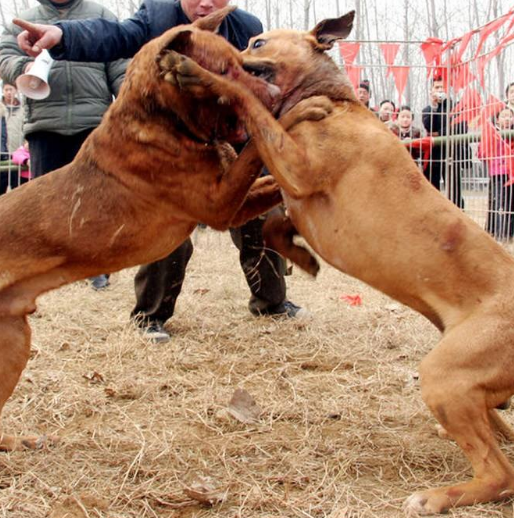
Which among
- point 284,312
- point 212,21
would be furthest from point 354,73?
point 212,21

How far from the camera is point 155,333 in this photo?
210 inches

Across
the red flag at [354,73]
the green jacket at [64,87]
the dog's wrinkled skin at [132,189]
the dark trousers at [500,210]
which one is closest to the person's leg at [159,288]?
the green jacket at [64,87]

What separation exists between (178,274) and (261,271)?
805 millimetres

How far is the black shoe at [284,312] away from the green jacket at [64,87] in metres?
2.46

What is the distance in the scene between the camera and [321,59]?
3455 mm

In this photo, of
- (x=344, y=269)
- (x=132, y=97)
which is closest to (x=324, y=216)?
(x=344, y=269)

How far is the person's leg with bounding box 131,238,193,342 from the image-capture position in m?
5.44

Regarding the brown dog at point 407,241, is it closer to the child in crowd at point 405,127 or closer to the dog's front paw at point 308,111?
the dog's front paw at point 308,111

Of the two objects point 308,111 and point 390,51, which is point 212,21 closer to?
point 308,111

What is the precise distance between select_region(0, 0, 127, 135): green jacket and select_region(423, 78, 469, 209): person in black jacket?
197 inches

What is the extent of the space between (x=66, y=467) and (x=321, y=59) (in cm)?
251

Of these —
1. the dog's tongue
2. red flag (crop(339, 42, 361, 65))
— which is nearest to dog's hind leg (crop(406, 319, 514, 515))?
the dog's tongue

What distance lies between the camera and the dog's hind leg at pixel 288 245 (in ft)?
12.8

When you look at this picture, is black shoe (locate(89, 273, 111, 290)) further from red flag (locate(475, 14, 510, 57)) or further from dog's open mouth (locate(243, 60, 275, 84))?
red flag (locate(475, 14, 510, 57))
